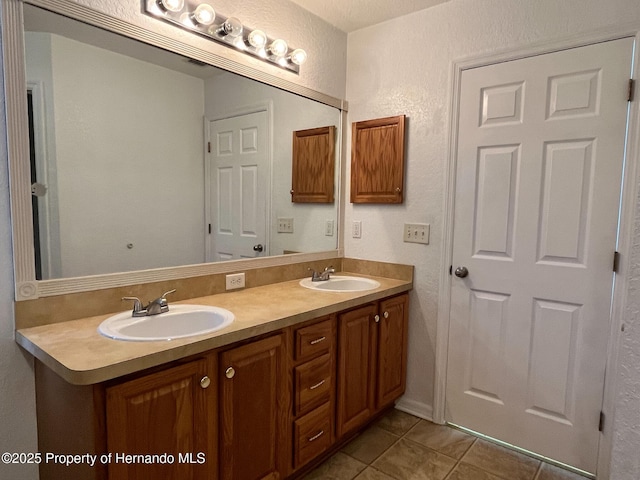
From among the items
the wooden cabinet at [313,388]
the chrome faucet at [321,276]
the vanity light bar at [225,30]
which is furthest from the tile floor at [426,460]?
the vanity light bar at [225,30]

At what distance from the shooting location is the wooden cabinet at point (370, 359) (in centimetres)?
188

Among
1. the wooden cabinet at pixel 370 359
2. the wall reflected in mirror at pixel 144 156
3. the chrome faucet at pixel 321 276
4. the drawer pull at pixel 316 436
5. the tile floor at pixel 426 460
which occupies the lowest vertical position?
the tile floor at pixel 426 460

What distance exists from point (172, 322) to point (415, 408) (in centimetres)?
161

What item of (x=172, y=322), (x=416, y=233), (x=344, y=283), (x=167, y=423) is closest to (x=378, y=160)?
(x=416, y=233)

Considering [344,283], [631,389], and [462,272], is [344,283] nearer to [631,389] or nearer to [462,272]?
[462,272]

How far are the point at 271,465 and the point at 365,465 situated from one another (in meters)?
0.58

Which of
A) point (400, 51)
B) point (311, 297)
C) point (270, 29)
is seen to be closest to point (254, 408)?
point (311, 297)

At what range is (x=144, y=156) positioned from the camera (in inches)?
64.8

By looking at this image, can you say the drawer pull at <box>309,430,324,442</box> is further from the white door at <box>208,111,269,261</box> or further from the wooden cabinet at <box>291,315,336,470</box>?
the white door at <box>208,111,269,261</box>

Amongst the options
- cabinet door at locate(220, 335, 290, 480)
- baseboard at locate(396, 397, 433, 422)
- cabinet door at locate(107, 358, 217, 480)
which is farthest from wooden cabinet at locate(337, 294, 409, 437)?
cabinet door at locate(107, 358, 217, 480)

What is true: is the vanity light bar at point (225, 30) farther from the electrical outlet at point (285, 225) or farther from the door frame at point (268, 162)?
the electrical outlet at point (285, 225)

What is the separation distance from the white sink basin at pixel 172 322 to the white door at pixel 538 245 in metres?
1.35

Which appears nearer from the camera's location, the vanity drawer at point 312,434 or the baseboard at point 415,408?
the vanity drawer at point 312,434

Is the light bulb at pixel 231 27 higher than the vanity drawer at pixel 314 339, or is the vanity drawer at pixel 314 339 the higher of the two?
the light bulb at pixel 231 27
